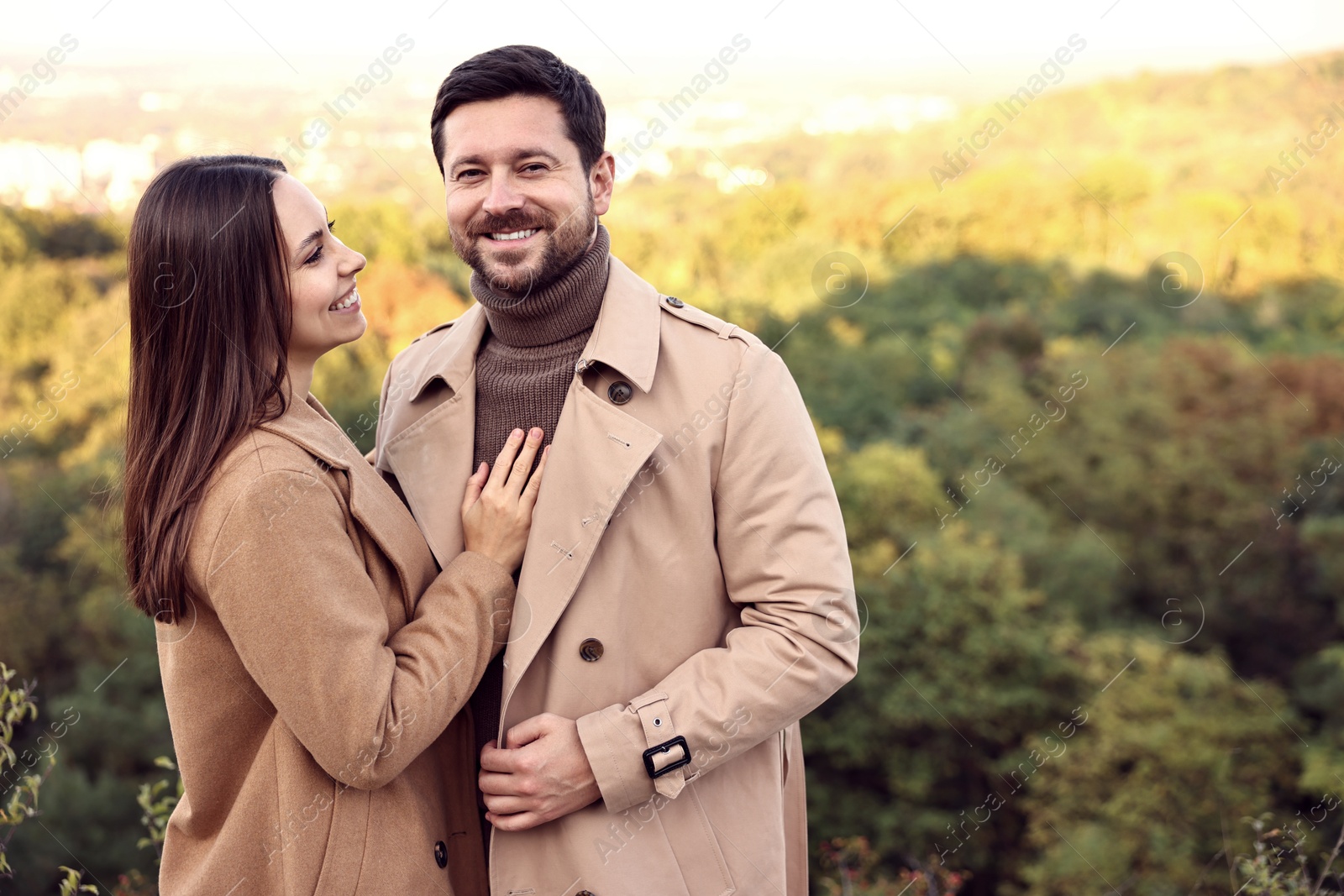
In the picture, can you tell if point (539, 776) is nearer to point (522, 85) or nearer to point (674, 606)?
point (674, 606)

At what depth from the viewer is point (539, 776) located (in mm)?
2307

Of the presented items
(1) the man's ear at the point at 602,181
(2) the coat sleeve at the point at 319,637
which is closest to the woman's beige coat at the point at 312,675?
(2) the coat sleeve at the point at 319,637

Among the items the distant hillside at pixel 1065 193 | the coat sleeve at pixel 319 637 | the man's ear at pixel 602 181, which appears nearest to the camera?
the coat sleeve at pixel 319 637

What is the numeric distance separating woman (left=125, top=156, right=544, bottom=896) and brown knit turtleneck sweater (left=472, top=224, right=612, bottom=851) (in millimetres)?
360

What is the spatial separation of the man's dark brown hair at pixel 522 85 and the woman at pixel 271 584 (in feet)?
1.41

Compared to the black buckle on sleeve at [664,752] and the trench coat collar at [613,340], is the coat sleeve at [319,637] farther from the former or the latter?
the trench coat collar at [613,340]

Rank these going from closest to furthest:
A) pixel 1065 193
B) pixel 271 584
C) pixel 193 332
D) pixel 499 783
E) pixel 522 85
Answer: pixel 271 584 < pixel 193 332 < pixel 499 783 < pixel 522 85 < pixel 1065 193

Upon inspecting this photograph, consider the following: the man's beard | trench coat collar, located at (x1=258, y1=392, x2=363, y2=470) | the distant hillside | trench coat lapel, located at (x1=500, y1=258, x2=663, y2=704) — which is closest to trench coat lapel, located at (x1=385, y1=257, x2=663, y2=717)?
trench coat lapel, located at (x1=500, y1=258, x2=663, y2=704)

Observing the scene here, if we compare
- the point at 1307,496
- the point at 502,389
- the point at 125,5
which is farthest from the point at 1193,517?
the point at 125,5

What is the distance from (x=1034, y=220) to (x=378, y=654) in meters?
65.3

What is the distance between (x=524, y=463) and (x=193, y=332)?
719mm

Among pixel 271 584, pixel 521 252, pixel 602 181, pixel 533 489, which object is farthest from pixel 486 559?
pixel 602 181

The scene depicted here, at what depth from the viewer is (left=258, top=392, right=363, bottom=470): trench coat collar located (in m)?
2.24

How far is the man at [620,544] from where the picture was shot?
235cm
